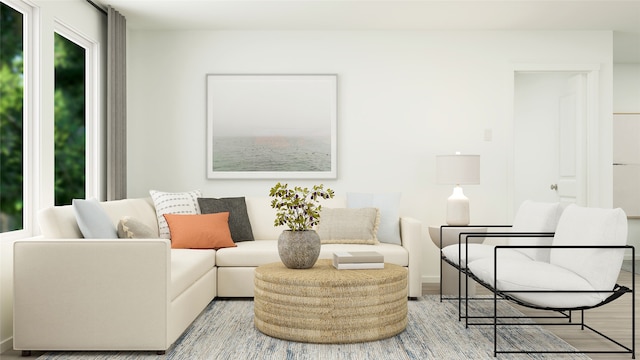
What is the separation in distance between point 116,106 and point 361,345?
328 centimetres

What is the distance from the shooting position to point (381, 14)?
17.3ft

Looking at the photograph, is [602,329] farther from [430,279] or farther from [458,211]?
[430,279]

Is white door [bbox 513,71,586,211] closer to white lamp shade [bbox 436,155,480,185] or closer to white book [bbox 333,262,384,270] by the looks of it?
white lamp shade [bbox 436,155,480,185]

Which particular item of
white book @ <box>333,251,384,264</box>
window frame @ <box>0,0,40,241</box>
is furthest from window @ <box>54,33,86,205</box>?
white book @ <box>333,251,384,264</box>

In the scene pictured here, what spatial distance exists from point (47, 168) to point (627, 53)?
642 cm

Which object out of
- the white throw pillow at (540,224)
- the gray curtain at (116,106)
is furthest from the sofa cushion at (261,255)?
the gray curtain at (116,106)

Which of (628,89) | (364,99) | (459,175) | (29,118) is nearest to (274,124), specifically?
(364,99)

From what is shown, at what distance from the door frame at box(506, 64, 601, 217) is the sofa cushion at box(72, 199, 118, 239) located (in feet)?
12.9

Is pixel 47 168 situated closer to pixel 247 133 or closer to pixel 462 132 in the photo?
pixel 247 133

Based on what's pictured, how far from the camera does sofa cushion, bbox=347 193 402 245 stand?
204 inches

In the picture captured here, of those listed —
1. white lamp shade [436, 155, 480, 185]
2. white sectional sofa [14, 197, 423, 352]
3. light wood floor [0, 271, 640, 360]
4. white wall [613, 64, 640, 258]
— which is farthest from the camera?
white wall [613, 64, 640, 258]

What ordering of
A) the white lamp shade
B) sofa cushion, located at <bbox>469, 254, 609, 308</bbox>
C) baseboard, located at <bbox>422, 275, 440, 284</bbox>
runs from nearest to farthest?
sofa cushion, located at <bbox>469, 254, 609, 308</bbox>, the white lamp shade, baseboard, located at <bbox>422, 275, 440, 284</bbox>

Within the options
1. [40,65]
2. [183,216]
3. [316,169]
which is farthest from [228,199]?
[40,65]

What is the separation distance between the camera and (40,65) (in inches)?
159
